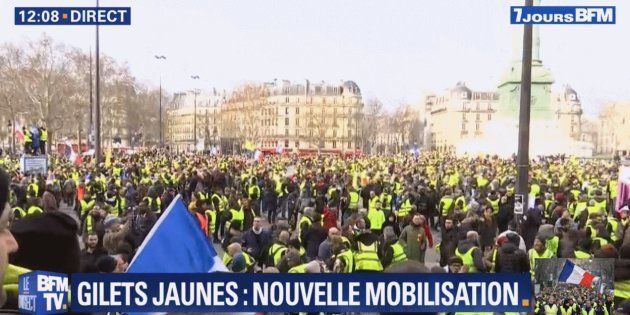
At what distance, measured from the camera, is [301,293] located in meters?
3.71

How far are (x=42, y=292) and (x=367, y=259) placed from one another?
18.9ft

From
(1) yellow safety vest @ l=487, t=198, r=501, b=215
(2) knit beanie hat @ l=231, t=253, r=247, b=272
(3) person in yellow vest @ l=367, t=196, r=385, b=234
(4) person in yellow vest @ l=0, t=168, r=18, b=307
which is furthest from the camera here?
(1) yellow safety vest @ l=487, t=198, r=501, b=215

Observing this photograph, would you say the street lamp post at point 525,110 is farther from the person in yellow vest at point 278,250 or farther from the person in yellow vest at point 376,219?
the person in yellow vest at point 278,250

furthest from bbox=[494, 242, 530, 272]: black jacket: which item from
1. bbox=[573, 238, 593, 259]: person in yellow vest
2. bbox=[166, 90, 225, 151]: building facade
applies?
bbox=[166, 90, 225, 151]: building facade

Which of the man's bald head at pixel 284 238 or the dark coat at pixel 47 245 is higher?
the dark coat at pixel 47 245

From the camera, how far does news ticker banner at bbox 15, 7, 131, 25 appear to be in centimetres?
687

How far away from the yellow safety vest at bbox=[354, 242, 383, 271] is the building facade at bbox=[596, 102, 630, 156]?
2574 inches

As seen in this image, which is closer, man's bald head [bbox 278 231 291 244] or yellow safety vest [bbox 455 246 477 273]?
yellow safety vest [bbox 455 246 477 273]

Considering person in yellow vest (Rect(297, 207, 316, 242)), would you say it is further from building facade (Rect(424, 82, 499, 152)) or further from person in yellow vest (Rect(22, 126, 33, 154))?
building facade (Rect(424, 82, 499, 152))

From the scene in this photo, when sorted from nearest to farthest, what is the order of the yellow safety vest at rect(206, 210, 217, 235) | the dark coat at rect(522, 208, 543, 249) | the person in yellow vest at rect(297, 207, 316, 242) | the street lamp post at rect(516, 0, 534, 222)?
1. the person in yellow vest at rect(297, 207, 316, 242)
2. the street lamp post at rect(516, 0, 534, 222)
3. the dark coat at rect(522, 208, 543, 249)
4. the yellow safety vest at rect(206, 210, 217, 235)

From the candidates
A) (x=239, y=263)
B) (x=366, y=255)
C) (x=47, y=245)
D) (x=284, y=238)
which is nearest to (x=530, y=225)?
(x=284, y=238)

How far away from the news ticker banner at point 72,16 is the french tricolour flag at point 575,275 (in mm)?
3984

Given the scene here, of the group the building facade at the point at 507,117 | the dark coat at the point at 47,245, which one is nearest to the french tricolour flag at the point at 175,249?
the dark coat at the point at 47,245
